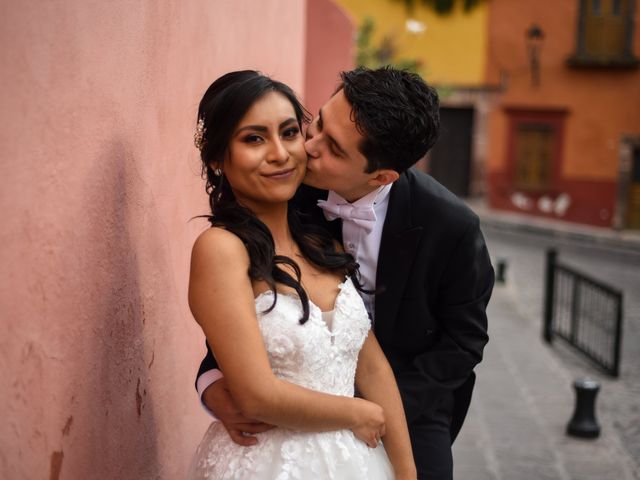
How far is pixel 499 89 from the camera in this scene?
80.3ft

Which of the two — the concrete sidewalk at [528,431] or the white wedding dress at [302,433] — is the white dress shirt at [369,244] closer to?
the white wedding dress at [302,433]

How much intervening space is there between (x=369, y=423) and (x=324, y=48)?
7399 millimetres

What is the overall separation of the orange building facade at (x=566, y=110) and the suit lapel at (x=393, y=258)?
21.3 metres

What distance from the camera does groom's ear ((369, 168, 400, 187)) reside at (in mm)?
2736

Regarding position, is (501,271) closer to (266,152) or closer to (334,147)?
Result: (334,147)

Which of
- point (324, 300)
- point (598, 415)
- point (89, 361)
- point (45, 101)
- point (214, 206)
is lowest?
point (598, 415)

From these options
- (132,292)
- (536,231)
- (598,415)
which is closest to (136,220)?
(132,292)

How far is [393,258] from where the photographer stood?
292cm

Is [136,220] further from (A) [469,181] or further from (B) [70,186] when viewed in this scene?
(A) [469,181]

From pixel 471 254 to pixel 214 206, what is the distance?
36.3 inches

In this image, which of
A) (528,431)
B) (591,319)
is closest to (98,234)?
(528,431)

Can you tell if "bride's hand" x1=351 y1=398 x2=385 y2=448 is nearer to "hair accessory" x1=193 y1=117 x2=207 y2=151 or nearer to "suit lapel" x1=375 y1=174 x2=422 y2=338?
"suit lapel" x1=375 y1=174 x2=422 y2=338

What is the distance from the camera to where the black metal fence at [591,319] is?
834cm

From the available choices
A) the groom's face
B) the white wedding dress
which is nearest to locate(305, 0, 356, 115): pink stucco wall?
the groom's face
